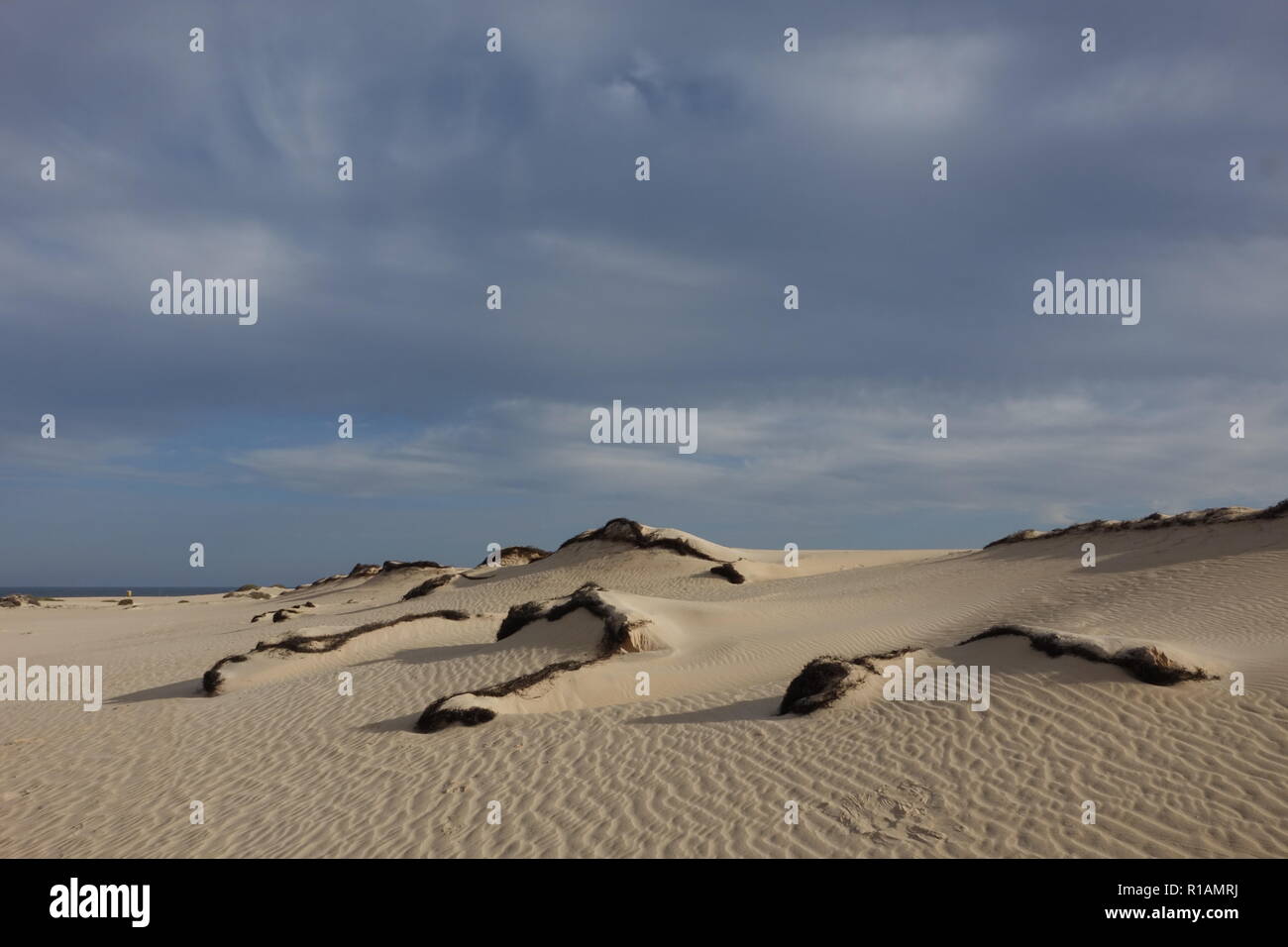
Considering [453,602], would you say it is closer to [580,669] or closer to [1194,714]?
[580,669]

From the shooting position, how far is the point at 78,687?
19000mm

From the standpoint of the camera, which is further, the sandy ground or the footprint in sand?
the sandy ground

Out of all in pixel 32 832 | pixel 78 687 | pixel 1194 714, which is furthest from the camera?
pixel 78 687

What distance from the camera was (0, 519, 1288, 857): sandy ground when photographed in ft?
26.7

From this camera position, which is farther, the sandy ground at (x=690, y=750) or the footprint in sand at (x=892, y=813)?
the sandy ground at (x=690, y=750)

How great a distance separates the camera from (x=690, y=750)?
10.9 m

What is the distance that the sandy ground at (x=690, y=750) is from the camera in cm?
814

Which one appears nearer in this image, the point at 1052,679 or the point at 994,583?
the point at 1052,679

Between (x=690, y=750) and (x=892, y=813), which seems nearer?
(x=892, y=813)
